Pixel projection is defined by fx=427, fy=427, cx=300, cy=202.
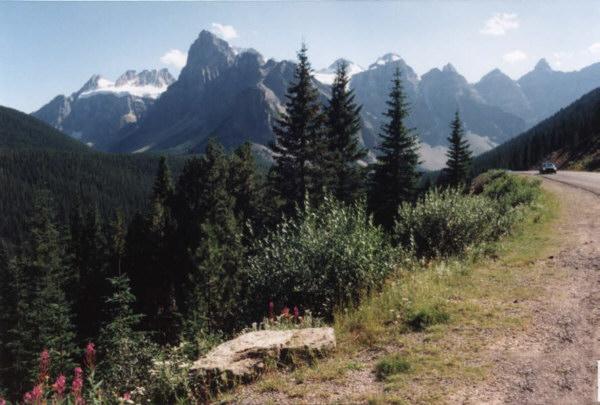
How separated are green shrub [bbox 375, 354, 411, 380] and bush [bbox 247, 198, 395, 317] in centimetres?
284

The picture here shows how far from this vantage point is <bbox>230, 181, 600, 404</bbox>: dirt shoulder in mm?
5492

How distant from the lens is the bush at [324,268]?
9570 millimetres

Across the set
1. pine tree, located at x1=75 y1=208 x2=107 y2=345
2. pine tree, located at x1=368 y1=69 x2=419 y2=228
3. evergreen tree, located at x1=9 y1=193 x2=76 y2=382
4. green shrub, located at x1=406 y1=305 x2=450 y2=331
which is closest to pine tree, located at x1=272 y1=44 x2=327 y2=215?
pine tree, located at x1=368 y1=69 x2=419 y2=228

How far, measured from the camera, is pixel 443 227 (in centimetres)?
1278

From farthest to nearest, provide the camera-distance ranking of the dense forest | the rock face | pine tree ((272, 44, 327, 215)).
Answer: pine tree ((272, 44, 327, 215)) → the dense forest → the rock face

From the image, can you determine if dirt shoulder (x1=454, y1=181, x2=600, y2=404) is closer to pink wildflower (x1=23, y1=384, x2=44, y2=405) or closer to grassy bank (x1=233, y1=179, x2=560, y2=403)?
grassy bank (x1=233, y1=179, x2=560, y2=403)

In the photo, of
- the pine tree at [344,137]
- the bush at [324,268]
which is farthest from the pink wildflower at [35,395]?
the pine tree at [344,137]

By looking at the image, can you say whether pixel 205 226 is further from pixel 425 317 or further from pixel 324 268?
pixel 425 317

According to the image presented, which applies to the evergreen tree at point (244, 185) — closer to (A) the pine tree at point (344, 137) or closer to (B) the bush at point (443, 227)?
(A) the pine tree at point (344, 137)

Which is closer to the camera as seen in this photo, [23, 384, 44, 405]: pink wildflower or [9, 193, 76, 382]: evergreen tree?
[23, 384, 44, 405]: pink wildflower

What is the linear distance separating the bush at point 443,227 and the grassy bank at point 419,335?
1351 mm

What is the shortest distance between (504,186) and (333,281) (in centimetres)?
2275

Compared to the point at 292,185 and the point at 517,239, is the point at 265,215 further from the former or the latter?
the point at 517,239

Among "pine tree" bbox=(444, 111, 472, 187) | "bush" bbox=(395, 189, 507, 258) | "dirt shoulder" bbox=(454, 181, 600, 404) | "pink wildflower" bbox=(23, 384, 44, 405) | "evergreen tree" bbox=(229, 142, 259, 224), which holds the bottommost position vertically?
"pink wildflower" bbox=(23, 384, 44, 405)
